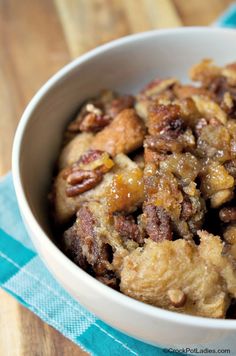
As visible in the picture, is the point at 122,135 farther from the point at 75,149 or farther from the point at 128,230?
the point at 128,230

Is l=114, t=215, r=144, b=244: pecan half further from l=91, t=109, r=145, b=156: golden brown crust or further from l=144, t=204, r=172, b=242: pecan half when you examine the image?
l=91, t=109, r=145, b=156: golden brown crust

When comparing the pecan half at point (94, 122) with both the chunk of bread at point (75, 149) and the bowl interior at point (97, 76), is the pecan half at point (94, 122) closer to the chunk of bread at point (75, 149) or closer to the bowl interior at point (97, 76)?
the chunk of bread at point (75, 149)

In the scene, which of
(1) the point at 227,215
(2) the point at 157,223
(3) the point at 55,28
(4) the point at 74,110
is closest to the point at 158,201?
(2) the point at 157,223

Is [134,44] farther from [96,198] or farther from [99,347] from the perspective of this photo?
[99,347]

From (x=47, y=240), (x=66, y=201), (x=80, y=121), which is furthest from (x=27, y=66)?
(x=47, y=240)

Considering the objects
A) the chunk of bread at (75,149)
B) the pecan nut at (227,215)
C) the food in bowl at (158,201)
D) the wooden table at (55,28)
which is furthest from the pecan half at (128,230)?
the wooden table at (55,28)

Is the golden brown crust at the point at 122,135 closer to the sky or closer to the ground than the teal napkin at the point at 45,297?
closer to the sky
